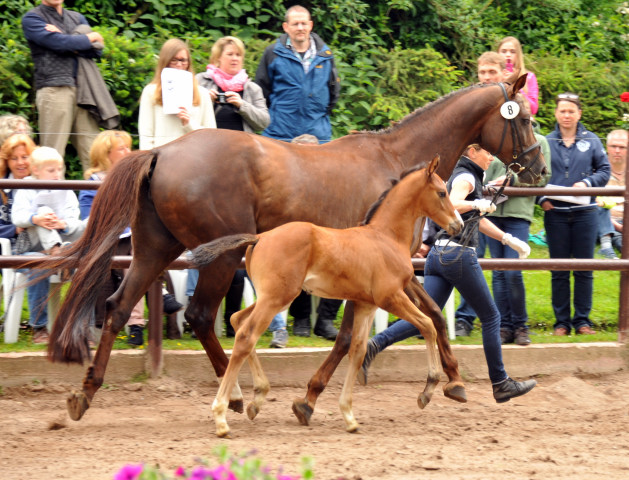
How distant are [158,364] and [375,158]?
2128mm

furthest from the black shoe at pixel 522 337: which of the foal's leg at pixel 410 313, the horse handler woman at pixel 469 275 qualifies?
the foal's leg at pixel 410 313

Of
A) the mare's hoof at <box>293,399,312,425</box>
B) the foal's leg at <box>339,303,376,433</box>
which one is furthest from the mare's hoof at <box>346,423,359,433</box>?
the mare's hoof at <box>293,399,312,425</box>

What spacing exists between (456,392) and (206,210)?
198 centimetres

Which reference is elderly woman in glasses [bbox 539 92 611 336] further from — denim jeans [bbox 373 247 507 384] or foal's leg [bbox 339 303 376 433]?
foal's leg [bbox 339 303 376 433]

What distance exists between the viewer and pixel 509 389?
6035mm

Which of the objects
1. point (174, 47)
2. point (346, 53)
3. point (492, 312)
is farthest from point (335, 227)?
point (346, 53)

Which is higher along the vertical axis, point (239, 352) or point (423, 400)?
point (239, 352)

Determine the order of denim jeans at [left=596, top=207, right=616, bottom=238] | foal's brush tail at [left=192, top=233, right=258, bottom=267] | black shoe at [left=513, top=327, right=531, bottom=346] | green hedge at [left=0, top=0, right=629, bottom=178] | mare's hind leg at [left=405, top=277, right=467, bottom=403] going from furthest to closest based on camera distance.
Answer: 1. green hedge at [left=0, top=0, right=629, bottom=178]
2. denim jeans at [left=596, top=207, right=616, bottom=238]
3. black shoe at [left=513, top=327, right=531, bottom=346]
4. mare's hind leg at [left=405, top=277, right=467, bottom=403]
5. foal's brush tail at [left=192, top=233, right=258, bottom=267]

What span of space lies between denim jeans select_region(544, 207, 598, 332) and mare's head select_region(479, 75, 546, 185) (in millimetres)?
1290

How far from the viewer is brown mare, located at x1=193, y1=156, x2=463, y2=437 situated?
17.3 feet

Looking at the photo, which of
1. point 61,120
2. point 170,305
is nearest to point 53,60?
point 61,120

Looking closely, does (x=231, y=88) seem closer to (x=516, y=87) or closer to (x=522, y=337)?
(x=516, y=87)

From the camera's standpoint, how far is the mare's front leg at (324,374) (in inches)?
224

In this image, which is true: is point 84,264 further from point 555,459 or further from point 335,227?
point 555,459
